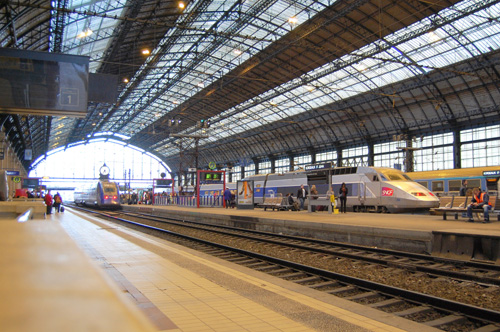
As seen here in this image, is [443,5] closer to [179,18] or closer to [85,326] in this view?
[179,18]

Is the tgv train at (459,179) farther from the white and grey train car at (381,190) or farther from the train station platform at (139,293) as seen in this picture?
the train station platform at (139,293)

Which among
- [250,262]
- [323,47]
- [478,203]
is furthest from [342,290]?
[323,47]

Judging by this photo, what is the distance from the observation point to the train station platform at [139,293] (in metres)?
1.04

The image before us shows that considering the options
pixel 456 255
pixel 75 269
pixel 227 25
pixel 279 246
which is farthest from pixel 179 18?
pixel 75 269

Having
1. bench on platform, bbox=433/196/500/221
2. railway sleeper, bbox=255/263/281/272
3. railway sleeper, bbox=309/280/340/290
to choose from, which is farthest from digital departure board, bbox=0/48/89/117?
bench on platform, bbox=433/196/500/221

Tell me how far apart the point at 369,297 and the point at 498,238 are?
494 centimetres

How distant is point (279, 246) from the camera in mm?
14383

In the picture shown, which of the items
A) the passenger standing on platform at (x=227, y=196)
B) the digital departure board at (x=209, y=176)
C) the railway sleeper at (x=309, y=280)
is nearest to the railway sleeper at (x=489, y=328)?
the railway sleeper at (x=309, y=280)

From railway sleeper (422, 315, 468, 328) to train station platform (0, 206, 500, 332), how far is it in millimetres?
484

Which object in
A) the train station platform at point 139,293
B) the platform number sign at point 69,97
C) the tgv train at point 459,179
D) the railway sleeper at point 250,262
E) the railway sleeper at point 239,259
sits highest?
the platform number sign at point 69,97

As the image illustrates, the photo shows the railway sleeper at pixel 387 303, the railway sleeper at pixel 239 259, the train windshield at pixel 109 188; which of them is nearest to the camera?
the railway sleeper at pixel 387 303

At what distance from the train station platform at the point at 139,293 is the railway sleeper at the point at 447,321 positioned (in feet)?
1.59

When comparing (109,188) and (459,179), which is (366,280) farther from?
(109,188)

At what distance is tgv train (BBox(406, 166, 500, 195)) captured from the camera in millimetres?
25188
